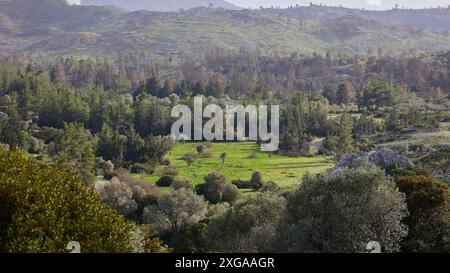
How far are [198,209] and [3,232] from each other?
32.4m

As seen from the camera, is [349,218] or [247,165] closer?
[349,218]

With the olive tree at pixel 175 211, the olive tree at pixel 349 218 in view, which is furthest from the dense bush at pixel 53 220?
the olive tree at pixel 175 211

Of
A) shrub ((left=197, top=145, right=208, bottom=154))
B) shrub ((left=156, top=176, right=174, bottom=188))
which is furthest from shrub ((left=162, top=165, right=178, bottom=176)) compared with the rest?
shrub ((left=197, top=145, right=208, bottom=154))

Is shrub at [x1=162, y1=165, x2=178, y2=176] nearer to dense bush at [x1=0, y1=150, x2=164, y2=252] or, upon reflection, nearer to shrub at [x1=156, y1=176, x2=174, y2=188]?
shrub at [x1=156, y1=176, x2=174, y2=188]

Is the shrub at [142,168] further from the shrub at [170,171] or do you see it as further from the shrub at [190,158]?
the shrub at [190,158]

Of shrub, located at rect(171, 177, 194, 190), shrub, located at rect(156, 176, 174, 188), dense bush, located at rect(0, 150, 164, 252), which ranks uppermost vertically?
dense bush, located at rect(0, 150, 164, 252)

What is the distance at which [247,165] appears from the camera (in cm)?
8812

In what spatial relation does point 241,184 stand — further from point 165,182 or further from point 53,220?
point 53,220

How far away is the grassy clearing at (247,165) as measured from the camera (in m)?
77.9

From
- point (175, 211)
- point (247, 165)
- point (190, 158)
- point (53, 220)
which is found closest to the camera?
point (53, 220)

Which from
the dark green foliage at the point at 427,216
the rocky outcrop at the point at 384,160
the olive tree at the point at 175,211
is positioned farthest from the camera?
the rocky outcrop at the point at 384,160

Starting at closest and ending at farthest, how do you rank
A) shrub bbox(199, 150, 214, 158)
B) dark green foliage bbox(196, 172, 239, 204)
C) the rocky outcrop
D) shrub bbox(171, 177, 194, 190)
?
1. dark green foliage bbox(196, 172, 239, 204)
2. the rocky outcrop
3. shrub bbox(171, 177, 194, 190)
4. shrub bbox(199, 150, 214, 158)

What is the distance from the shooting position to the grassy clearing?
7790 centimetres

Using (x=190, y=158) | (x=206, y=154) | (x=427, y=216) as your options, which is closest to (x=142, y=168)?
(x=190, y=158)
